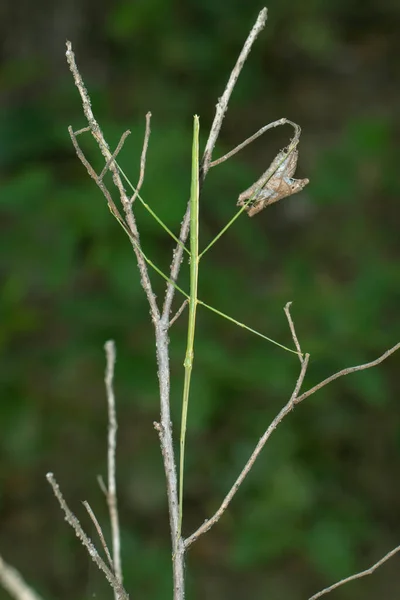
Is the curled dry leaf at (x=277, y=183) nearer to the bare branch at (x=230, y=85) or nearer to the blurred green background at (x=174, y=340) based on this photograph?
the bare branch at (x=230, y=85)

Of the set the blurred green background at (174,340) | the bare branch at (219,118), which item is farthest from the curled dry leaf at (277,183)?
the blurred green background at (174,340)

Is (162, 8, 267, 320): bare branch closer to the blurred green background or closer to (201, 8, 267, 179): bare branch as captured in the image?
(201, 8, 267, 179): bare branch

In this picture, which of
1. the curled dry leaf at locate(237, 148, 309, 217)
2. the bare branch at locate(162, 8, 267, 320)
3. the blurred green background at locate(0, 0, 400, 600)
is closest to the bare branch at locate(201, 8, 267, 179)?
the bare branch at locate(162, 8, 267, 320)

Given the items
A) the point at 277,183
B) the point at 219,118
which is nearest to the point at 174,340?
the point at 277,183

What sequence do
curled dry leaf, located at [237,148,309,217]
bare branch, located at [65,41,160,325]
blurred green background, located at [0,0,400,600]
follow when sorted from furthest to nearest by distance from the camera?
1. blurred green background, located at [0,0,400,600]
2. curled dry leaf, located at [237,148,309,217]
3. bare branch, located at [65,41,160,325]

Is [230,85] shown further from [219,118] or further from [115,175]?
[115,175]

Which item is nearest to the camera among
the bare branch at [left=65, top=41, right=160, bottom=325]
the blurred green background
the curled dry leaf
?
the bare branch at [left=65, top=41, right=160, bottom=325]

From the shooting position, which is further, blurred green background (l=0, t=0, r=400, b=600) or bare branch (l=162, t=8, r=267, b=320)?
blurred green background (l=0, t=0, r=400, b=600)
